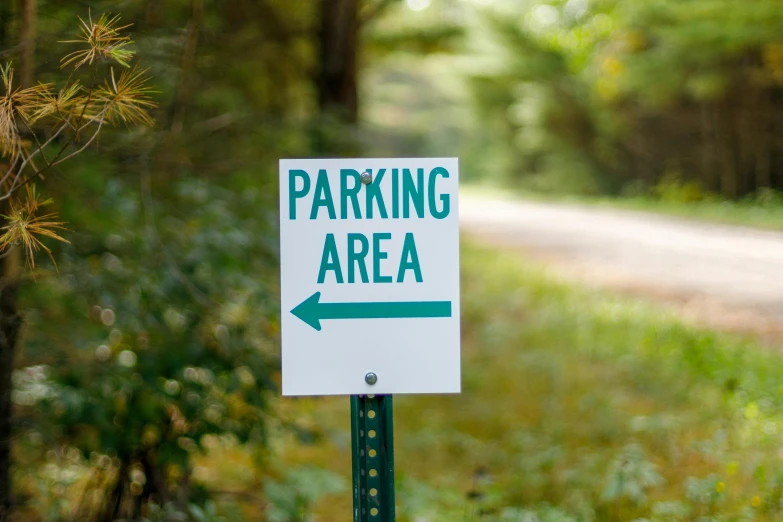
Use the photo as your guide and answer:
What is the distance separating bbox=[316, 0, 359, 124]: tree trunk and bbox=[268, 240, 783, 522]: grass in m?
3.00

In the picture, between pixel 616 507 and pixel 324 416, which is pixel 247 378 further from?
pixel 324 416

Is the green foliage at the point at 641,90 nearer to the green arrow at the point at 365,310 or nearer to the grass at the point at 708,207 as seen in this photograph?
the grass at the point at 708,207

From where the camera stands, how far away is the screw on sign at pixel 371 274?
5.92 feet

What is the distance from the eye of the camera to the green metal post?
1.86 meters

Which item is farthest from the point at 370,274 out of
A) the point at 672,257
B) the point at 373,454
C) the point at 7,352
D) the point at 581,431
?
the point at 672,257

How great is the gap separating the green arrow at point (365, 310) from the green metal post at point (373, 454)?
0.21 metres

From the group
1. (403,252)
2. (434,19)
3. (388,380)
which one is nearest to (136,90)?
(403,252)

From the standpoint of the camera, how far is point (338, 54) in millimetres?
8453

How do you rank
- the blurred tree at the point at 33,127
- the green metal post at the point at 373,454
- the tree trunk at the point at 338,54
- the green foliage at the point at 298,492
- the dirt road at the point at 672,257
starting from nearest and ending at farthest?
1. the blurred tree at the point at 33,127
2. the green metal post at the point at 373,454
3. the green foliage at the point at 298,492
4. the dirt road at the point at 672,257
5. the tree trunk at the point at 338,54

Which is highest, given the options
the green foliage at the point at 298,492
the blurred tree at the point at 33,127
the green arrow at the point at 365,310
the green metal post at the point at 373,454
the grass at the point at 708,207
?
the grass at the point at 708,207

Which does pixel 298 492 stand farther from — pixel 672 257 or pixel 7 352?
pixel 672 257

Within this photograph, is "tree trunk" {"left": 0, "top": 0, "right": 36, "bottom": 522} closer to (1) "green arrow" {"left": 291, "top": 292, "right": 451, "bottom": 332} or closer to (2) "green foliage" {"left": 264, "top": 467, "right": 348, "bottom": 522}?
(2) "green foliage" {"left": 264, "top": 467, "right": 348, "bottom": 522}

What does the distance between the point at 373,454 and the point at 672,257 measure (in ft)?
32.7

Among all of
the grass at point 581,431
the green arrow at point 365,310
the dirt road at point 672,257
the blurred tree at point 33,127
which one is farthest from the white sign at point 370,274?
the dirt road at point 672,257
